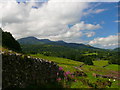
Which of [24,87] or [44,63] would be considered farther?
[44,63]

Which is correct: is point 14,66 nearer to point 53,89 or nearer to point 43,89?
point 43,89

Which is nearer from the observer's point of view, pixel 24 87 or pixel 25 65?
pixel 24 87

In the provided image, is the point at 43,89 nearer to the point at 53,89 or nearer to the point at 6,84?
the point at 53,89

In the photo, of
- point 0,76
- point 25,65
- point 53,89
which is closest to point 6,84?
point 0,76

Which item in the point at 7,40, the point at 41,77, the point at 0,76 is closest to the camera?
the point at 0,76

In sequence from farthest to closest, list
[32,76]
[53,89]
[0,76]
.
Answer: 1. [32,76]
2. [53,89]
3. [0,76]

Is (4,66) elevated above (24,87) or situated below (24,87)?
above

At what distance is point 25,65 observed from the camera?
43.0 feet

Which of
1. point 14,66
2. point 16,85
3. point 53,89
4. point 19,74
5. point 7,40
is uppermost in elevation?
point 7,40

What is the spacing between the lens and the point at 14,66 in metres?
11.7

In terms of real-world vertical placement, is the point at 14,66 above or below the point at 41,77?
above

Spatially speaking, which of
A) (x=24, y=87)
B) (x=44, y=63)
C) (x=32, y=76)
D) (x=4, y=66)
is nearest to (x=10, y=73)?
(x=4, y=66)

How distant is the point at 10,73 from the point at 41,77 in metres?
4.57

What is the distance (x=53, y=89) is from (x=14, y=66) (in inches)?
178
